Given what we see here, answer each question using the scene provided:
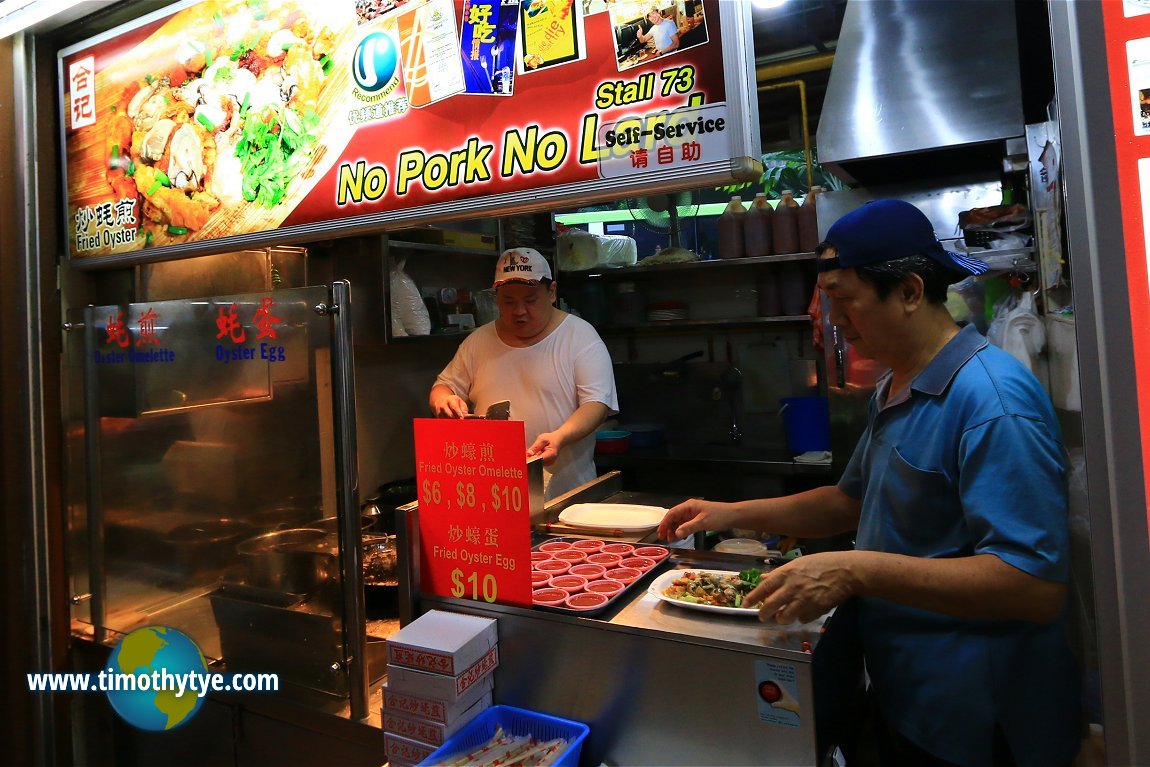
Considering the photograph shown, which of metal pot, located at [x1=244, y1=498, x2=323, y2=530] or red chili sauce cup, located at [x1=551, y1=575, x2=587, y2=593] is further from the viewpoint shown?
metal pot, located at [x1=244, y1=498, x2=323, y2=530]

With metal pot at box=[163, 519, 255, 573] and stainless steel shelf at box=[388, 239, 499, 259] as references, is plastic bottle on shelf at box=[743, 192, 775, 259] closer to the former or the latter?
stainless steel shelf at box=[388, 239, 499, 259]

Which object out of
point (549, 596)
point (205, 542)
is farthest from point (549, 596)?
point (205, 542)

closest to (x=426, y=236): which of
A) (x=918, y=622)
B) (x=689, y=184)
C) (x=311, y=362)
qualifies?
(x=311, y=362)

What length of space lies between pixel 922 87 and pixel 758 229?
69.1 inches

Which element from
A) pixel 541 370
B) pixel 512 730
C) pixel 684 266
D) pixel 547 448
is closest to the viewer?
pixel 512 730

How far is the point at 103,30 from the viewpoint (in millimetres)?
2381

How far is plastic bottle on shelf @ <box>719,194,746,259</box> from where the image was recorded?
15.2 feet

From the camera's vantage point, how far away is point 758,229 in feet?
15.0

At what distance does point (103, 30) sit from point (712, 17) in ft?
7.07

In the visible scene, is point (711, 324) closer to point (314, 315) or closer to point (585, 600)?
point (314, 315)

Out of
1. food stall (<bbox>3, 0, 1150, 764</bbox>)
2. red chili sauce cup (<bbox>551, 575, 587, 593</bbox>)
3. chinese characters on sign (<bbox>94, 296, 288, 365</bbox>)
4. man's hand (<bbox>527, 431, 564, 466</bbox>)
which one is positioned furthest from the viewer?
man's hand (<bbox>527, 431, 564, 466</bbox>)

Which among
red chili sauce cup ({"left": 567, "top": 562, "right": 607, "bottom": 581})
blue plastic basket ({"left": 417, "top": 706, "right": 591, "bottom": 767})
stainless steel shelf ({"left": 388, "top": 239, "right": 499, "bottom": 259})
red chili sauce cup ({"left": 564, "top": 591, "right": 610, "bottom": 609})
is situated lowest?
blue plastic basket ({"left": 417, "top": 706, "right": 591, "bottom": 767})

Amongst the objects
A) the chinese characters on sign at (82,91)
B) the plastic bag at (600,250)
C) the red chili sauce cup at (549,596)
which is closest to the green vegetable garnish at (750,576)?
the red chili sauce cup at (549,596)

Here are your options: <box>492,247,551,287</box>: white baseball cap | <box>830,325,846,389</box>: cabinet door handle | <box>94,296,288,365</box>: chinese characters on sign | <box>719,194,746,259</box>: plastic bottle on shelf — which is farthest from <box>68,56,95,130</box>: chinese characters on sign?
<box>719,194,746,259</box>: plastic bottle on shelf
